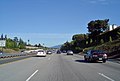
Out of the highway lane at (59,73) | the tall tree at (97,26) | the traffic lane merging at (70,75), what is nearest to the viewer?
the traffic lane merging at (70,75)

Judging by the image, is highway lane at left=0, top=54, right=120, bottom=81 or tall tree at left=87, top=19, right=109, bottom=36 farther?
tall tree at left=87, top=19, right=109, bottom=36

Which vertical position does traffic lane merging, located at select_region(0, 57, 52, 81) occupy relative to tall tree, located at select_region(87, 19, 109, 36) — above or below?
below

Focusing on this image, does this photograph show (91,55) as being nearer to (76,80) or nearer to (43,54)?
(76,80)

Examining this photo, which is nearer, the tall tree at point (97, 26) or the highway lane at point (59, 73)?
the highway lane at point (59, 73)

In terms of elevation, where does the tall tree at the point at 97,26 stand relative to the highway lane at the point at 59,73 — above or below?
above

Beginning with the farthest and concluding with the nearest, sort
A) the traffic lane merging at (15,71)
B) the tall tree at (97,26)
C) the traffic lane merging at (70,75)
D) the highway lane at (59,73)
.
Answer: the tall tree at (97,26) → the traffic lane merging at (15,71) → the highway lane at (59,73) → the traffic lane merging at (70,75)

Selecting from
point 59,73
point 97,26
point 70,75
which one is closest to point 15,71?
point 59,73

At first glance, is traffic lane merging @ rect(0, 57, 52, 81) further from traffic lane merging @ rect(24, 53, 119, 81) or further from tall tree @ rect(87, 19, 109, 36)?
tall tree @ rect(87, 19, 109, 36)

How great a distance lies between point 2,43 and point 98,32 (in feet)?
175

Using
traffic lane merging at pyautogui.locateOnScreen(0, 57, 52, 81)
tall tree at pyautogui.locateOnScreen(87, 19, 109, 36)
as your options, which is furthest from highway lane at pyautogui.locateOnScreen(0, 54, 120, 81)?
tall tree at pyautogui.locateOnScreen(87, 19, 109, 36)

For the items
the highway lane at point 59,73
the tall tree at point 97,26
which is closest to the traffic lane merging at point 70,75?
the highway lane at point 59,73

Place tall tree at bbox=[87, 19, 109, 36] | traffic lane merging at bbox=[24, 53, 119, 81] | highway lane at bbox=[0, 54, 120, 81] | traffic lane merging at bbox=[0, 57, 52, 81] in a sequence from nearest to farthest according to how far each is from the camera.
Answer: traffic lane merging at bbox=[24, 53, 119, 81]
highway lane at bbox=[0, 54, 120, 81]
traffic lane merging at bbox=[0, 57, 52, 81]
tall tree at bbox=[87, 19, 109, 36]

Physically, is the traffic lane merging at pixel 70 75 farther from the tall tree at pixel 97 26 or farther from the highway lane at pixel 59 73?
the tall tree at pixel 97 26

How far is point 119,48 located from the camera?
56031mm
